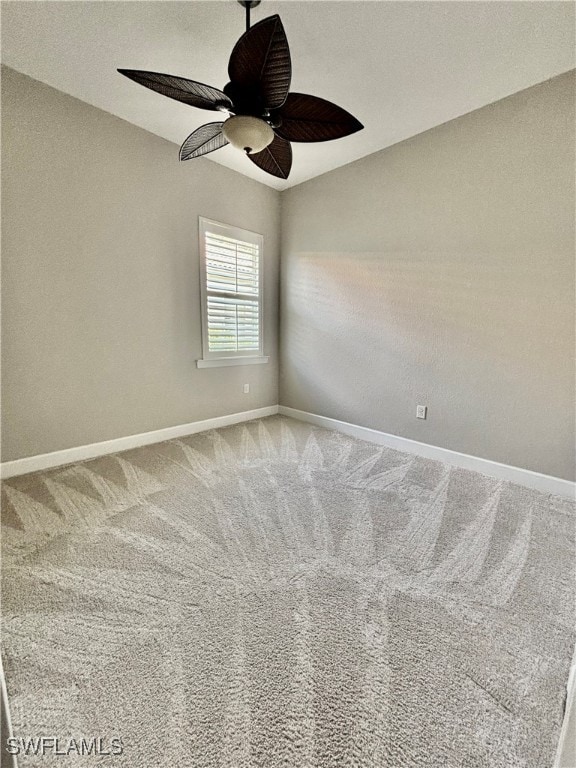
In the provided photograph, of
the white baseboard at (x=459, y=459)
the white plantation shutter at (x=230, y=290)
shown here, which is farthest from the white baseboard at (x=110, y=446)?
the white baseboard at (x=459, y=459)

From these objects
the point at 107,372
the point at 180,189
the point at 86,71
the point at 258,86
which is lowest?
the point at 107,372

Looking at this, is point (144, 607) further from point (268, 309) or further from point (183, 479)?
point (268, 309)

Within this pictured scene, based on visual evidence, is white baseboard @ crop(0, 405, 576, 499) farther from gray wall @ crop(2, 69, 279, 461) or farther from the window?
the window

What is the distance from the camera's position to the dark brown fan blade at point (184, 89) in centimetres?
144

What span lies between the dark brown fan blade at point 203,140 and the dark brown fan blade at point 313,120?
414mm

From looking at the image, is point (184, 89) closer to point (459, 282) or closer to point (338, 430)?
point (459, 282)

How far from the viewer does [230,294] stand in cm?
350

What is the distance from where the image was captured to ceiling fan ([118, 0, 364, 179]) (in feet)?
4.17

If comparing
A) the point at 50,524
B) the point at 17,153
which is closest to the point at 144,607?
the point at 50,524

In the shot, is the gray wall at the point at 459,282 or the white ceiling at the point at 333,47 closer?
the white ceiling at the point at 333,47

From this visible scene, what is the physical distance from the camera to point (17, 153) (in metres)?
2.17

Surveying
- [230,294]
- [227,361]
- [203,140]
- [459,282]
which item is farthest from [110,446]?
[459,282]

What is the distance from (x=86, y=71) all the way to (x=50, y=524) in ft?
9.57

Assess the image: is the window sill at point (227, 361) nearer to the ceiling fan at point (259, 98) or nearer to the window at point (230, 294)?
the window at point (230, 294)
